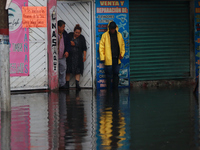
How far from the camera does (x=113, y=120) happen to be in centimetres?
853

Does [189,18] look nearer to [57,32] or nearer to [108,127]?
[57,32]

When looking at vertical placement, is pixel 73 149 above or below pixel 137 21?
below

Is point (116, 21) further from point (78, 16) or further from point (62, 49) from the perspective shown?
point (62, 49)

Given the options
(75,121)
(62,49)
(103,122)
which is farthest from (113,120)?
(62,49)

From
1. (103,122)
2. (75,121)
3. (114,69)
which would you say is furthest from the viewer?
(114,69)

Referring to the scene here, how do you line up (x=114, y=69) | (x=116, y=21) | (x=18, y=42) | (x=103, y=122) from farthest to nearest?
(x=116, y=21)
(x=114, y=69)
(x=18, y=42)
(x=103, y=122)

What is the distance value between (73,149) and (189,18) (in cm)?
1085

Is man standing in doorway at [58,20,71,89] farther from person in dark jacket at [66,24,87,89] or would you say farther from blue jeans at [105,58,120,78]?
blue jeans at [105,58,120,78]

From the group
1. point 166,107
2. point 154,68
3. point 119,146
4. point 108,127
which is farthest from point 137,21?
point 119,146

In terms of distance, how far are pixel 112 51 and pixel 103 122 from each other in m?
6.32

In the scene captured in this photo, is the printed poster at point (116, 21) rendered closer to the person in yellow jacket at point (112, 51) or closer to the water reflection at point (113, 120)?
the person in yellow jacket at point (112, 51)

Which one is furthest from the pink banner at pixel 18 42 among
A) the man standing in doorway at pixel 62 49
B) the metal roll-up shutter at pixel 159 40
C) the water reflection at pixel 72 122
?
the metal roll-up shutter at pixel 159 40

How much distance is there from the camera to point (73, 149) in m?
6.14

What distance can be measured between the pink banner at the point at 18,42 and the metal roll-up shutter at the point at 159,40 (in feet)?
11.1
